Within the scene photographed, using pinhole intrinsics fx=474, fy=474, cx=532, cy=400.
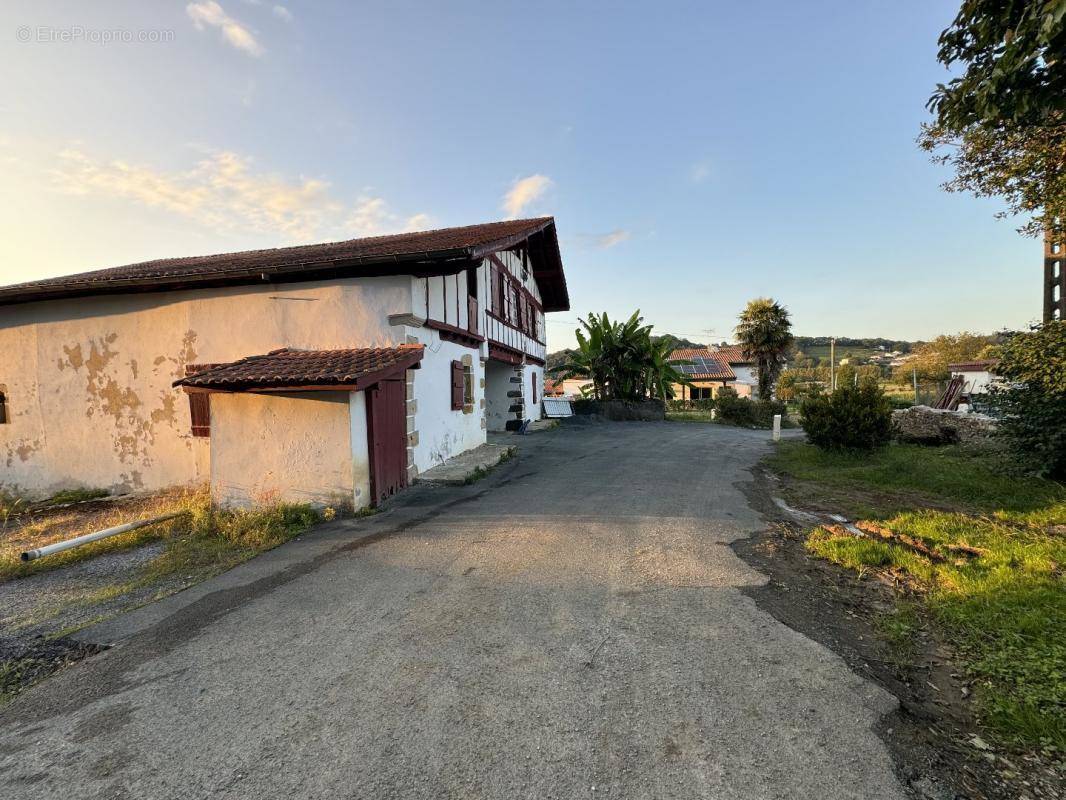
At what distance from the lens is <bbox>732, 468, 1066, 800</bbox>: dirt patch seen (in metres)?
2.08

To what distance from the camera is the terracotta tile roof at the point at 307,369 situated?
6.14 m

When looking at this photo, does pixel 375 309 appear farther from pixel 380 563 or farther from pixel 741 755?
pixel 741 755

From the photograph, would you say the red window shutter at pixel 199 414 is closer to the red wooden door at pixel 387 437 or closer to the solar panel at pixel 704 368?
the red wooden door at pixel 387 437

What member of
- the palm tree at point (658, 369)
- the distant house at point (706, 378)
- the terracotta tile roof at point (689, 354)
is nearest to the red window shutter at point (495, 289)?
the palm tree at point (658, 369)

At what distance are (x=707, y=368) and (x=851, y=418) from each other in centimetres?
3242

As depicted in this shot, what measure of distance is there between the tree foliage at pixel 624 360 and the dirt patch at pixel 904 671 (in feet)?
61.6

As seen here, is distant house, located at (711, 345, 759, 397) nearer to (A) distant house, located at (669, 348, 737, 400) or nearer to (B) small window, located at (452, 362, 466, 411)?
(A) distant house, located at (669, 348, 737, 400)

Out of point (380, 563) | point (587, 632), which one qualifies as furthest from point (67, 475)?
point (587, 632)

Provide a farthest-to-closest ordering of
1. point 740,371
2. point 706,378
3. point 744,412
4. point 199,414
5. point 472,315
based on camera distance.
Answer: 1. point 740,371
2. point 706,378
3. point 744,412
4. point 472,315
5. point 199,414

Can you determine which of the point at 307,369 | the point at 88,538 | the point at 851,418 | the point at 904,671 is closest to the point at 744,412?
the point at 851,418

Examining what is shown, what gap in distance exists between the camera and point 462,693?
8.93 ft

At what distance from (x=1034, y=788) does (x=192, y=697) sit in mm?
4251

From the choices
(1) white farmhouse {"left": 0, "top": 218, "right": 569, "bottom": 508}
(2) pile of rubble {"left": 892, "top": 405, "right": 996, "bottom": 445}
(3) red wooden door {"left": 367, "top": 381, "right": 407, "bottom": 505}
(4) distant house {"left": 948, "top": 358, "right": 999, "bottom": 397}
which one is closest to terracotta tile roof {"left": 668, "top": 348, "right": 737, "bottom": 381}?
(4) distant house {"left": 948, "top": 358, "right": 999, "bottom": 397}

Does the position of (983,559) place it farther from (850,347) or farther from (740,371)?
(850,347)
